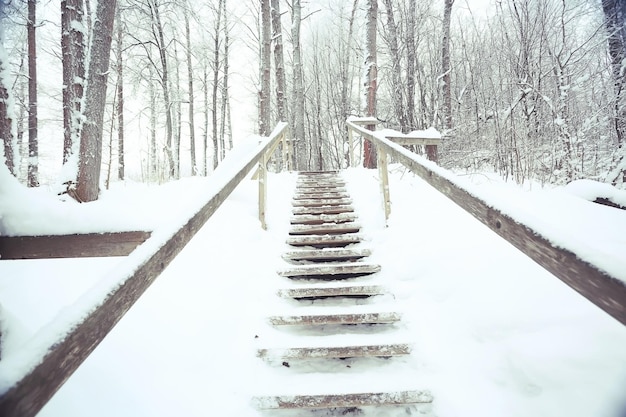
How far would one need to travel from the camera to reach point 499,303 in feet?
6.46

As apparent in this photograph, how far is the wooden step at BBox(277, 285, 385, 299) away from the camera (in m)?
2.53

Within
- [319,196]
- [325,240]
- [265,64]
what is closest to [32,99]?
[265,64]

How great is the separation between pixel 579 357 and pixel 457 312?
0.66 metres

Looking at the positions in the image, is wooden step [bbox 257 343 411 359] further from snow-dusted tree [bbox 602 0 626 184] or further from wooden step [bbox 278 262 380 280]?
snow-dusted tree [bbox 602 0 626 184]

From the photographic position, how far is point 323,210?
13.9 ft

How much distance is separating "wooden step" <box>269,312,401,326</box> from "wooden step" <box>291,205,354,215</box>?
207 cm

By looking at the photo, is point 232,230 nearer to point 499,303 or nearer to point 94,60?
point 499,303

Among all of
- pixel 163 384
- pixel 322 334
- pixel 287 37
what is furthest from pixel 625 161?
pixel 287 37

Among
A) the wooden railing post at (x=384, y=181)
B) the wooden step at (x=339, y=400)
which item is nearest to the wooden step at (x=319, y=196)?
the wooden railing post at (x=384, y=181)

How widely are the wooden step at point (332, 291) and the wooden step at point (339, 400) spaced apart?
0.92 m

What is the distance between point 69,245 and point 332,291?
182 centimetres

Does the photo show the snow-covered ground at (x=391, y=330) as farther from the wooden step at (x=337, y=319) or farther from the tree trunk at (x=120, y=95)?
the tree trunk at (x=120, y=95)

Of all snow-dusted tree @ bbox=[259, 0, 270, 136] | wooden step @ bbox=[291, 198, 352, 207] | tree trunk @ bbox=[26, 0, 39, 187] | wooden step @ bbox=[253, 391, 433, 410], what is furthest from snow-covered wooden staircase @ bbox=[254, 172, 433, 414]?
tree trunk @ bbox=[26, 0, 39, 187]

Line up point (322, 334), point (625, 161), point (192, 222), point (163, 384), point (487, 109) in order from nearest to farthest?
point (192, 222) → point (163, 384) → point (322, 334) → point (625, 161) → point (487, 109)
